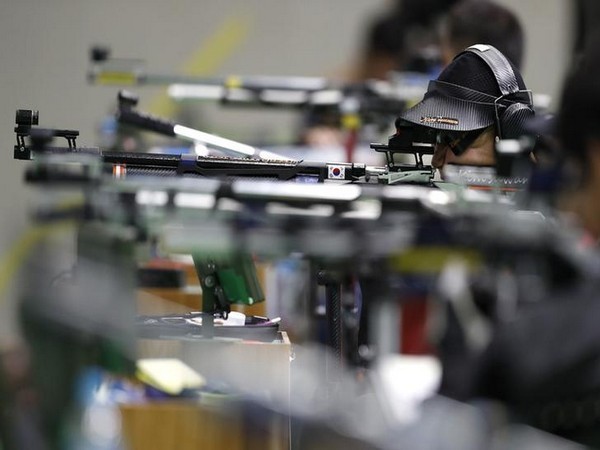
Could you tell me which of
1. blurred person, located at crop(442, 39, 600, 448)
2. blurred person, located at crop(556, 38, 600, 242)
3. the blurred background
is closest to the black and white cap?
blurred person, located at crop(556, 38, 600, 242)

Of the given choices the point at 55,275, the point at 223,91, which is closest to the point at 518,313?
the point at 55,275

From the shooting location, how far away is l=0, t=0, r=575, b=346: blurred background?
12.8 m

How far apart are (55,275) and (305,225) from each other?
1551 mm

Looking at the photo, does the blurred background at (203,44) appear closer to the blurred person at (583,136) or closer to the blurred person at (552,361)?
the blurred person at (583,136)

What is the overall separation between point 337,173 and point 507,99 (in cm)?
83

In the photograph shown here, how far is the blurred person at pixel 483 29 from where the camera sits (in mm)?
7719

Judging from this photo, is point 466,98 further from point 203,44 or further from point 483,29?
point 203,44

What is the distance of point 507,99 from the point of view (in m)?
5.67

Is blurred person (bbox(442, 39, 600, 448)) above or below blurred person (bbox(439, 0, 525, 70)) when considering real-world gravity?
below

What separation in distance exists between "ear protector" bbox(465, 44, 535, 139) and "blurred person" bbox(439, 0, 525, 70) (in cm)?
175

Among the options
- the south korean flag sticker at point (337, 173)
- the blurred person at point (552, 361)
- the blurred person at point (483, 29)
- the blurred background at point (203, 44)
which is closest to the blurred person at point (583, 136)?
the blurred person at point (552, 361)

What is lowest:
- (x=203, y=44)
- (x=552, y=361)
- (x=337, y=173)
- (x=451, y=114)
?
(x=552, y=361)

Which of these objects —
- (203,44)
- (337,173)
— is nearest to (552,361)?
(337,173)

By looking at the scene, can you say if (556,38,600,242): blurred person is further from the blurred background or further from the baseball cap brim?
the blurred background
